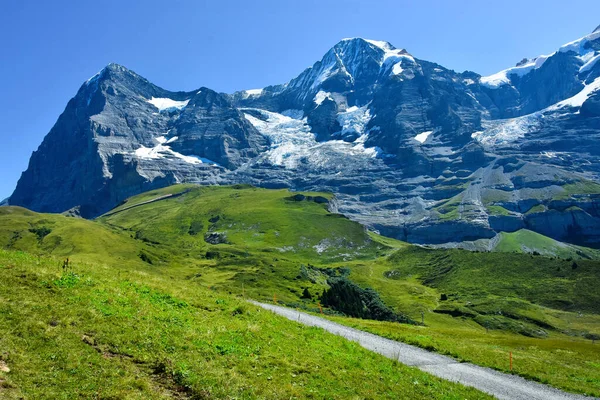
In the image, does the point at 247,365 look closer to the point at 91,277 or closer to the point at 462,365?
the point at 91,277

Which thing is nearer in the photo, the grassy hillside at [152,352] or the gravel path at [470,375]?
the grassy hillside at [152,352]

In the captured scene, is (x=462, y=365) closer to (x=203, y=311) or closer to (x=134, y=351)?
(x=203, y=311)

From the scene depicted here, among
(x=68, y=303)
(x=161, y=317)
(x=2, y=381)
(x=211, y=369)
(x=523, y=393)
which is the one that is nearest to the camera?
(x=2, y=381)

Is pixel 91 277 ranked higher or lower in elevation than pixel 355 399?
higher

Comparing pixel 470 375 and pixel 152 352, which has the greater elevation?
pixel 470 375

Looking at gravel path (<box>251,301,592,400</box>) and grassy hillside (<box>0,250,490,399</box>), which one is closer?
grassy hillside (<box>0,250,490,399</box>)

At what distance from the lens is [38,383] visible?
16.2 metres

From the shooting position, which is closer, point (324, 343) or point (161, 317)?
point (161, 317)

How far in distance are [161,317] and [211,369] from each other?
22.3 feet

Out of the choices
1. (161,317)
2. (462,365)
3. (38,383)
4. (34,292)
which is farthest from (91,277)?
(462,365)

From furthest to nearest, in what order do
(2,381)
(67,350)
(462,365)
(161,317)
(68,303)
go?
(462,365)
(161,317)
(68,303)
(67,350)
(2,381)

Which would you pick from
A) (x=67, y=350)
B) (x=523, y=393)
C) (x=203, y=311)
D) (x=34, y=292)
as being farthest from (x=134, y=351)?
(x=523, y=393)

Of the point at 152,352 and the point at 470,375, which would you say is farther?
the point at 470,375

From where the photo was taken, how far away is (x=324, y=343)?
30.0 metres
